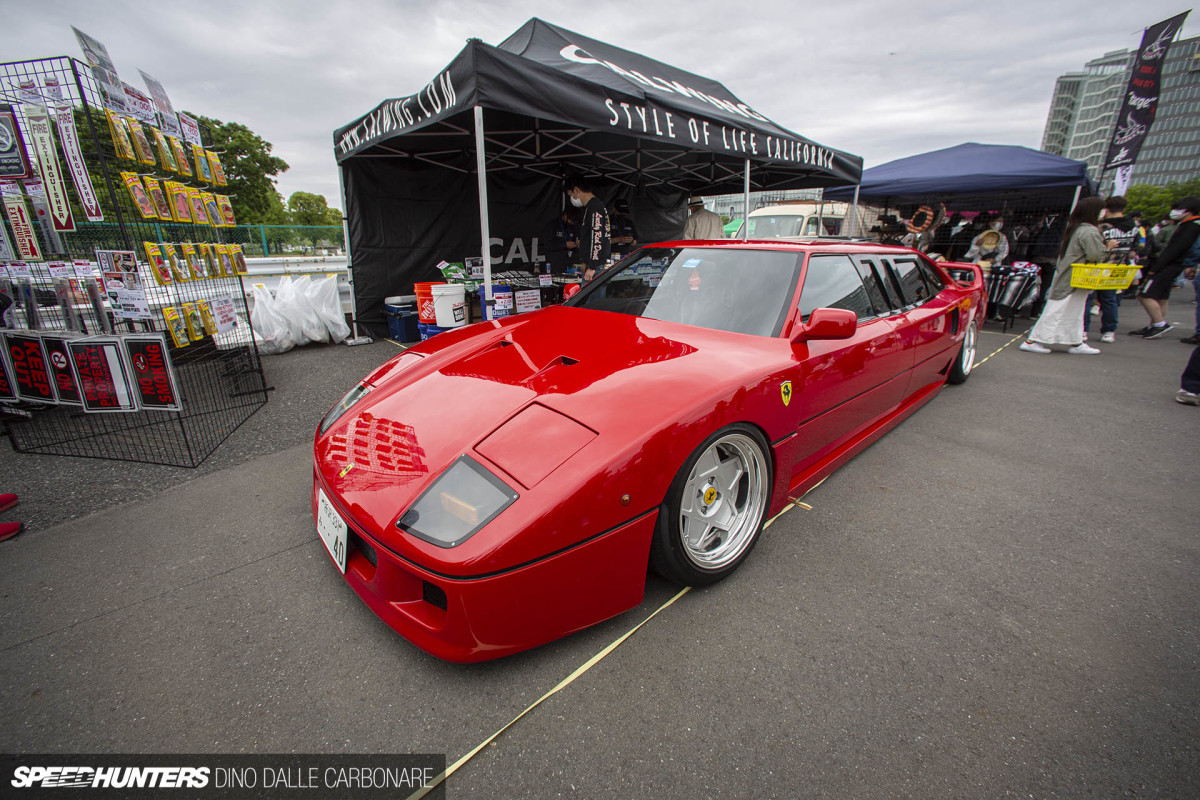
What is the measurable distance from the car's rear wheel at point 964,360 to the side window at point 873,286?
192 centimetres

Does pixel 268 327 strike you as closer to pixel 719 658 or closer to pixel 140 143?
pixel 140 143

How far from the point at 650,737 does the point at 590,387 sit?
1018mm

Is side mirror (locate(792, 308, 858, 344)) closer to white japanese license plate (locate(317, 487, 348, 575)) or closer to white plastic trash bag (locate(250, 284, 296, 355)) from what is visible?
white japanese license plate (locate(317, 487, 348, 575))

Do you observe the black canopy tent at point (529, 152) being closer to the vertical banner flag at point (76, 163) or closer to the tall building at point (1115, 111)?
the vertical banner flag at point (76, 163)

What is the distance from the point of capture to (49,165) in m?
3.01

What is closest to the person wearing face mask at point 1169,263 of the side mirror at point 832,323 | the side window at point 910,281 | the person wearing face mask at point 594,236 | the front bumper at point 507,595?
the side window at point 910,281

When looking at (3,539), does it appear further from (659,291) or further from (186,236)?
(659,291)

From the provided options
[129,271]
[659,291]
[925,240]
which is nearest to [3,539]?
[129,271]

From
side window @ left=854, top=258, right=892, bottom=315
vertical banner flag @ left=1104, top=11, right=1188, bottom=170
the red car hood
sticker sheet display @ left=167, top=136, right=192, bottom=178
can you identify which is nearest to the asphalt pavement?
the red car hood

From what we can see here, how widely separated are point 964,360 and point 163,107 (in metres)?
6.99

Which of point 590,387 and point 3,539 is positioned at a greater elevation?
point 590,387

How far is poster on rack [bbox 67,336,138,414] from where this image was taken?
8.87 ft

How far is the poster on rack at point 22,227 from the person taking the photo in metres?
2.97

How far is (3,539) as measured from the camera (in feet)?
6.98
